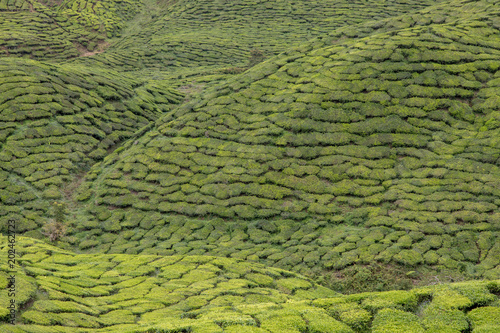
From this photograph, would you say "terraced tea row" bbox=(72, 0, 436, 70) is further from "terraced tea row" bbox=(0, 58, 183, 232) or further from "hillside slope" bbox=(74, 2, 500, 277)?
"hillside slope" bbox=(74, 2, 500, 277)

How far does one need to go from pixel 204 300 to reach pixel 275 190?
6217mm

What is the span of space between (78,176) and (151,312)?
11.2 metres

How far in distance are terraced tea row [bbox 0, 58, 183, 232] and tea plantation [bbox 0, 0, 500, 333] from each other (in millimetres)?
85

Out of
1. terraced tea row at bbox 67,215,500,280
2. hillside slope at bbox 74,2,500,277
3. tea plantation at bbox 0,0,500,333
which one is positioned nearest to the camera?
tea plantation at bbox 0,0,500,333

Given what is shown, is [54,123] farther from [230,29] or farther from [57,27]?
[230,29]

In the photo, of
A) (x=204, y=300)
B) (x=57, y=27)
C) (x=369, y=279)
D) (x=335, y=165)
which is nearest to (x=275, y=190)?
(x=335, y=165)

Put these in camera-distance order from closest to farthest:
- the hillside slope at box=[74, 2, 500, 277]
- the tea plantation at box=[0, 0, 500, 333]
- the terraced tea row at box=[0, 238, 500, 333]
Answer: the terraced tea row at box=[0, 238, 500, 333] → the tea plantation at box=[0, 0, 500, 333] → the hillside slope at box=[74, 2, 500, 277]

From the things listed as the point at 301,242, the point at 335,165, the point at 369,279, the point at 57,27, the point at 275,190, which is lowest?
the point at 301,242

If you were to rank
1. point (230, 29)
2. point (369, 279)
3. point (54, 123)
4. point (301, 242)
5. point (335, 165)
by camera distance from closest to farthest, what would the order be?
point (369, 279)
point (301, 242)
point (335, 165)
point (54, 123)
point (230, 29)

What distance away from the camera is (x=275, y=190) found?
55.1 feet

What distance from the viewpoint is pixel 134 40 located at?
127ft

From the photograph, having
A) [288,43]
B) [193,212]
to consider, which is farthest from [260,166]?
[288,43]

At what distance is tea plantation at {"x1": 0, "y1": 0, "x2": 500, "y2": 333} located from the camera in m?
10.3

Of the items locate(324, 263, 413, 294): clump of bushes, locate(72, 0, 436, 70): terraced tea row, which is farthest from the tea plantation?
locate(72, 0, 436, 70): terraced tea row
